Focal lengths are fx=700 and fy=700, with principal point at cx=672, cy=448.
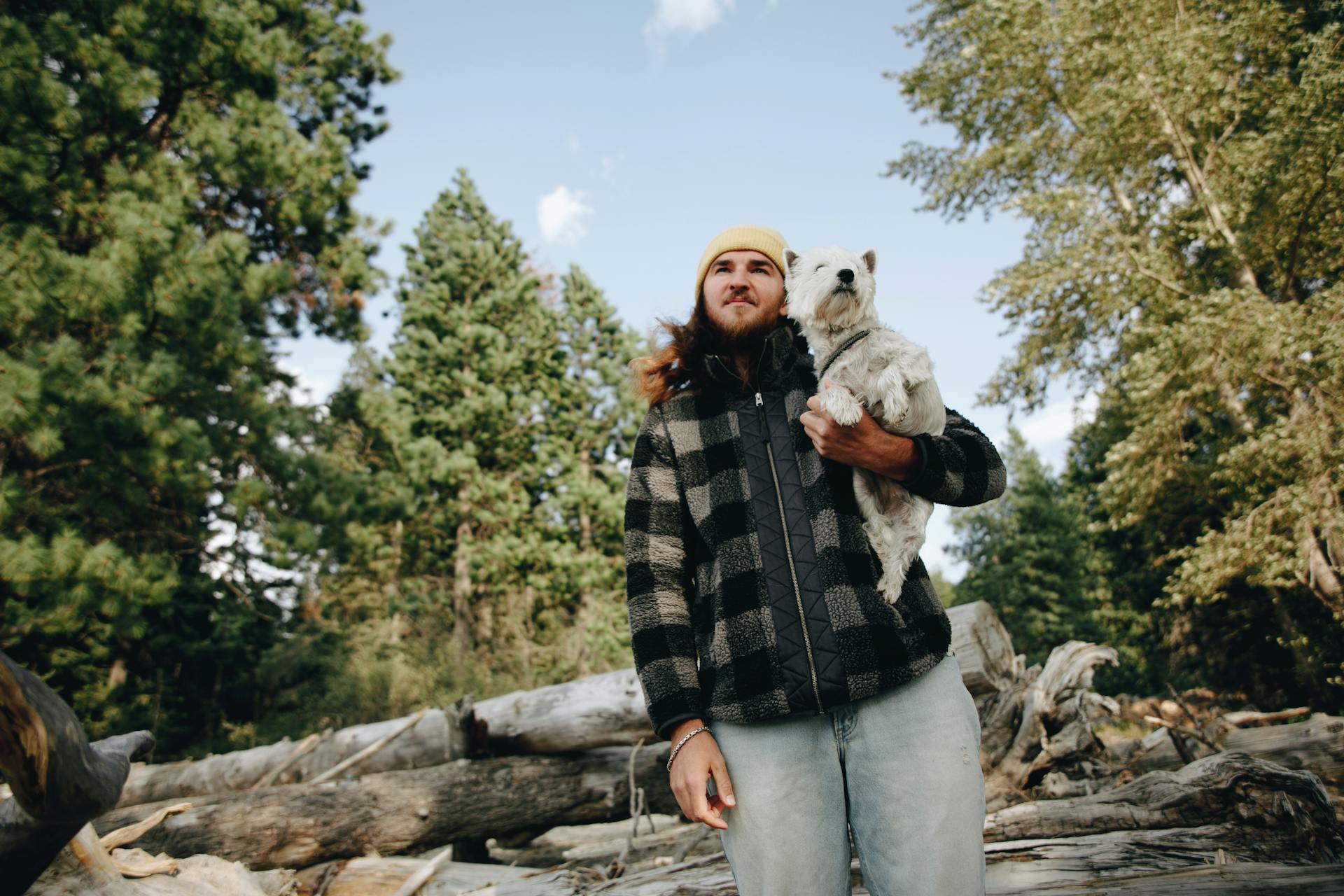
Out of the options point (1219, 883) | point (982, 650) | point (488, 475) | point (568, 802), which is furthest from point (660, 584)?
point (488, 475)

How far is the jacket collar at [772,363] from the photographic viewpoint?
89.4 inches

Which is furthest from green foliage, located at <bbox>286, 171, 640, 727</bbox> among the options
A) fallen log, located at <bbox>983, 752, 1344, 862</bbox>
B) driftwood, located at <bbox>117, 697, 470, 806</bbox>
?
fallen log, located at <bbox>983, 752, 1344, 862</bbox>

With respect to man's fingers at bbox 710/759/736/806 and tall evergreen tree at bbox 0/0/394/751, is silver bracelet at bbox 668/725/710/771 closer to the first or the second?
man's fingers at bbox 710/759/736/806

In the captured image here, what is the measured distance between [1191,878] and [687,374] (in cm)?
320

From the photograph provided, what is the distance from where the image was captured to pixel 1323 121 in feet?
27.2

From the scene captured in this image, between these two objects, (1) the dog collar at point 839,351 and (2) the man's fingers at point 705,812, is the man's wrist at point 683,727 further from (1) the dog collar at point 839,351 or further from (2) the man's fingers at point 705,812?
(1) the dog collar at point 839,351

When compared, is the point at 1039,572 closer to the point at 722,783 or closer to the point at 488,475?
the point at 488,475

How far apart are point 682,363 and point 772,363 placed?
296 mm

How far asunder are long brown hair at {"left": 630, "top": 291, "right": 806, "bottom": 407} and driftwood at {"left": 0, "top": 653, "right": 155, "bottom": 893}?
2161 mm

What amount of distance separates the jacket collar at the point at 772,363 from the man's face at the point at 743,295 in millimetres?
64

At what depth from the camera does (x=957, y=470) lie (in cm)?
202

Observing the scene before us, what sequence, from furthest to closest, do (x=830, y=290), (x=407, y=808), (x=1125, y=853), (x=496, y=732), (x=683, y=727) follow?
(x=496, y=732) → (x=407, y=808) → (x=1125, y=853) → (x=830, y=290) → (x=683, y=727)

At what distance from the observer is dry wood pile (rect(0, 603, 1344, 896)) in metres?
2.95

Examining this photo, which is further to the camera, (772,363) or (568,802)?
(568,802)
